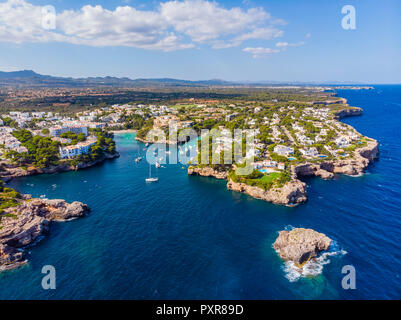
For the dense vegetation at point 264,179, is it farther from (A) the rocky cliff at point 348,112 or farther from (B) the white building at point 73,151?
(A) the rocky cliff at point 348,112

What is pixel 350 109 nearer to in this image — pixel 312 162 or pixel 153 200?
→ pixel 312 162

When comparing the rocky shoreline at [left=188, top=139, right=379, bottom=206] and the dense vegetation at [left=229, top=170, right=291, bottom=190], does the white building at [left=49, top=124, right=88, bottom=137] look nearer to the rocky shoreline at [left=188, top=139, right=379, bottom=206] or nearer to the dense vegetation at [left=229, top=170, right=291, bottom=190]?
the rocky shoreline at [left=188, top=139, right=379, bottom=206]

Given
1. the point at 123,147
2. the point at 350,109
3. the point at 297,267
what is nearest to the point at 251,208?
the point at 297,267

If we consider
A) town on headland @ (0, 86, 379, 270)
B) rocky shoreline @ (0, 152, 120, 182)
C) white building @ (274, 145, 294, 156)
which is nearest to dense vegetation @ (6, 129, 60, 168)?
town on headland @ (0, 86, 379, 270)

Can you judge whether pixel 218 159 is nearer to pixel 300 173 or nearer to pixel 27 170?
pixel 300 173

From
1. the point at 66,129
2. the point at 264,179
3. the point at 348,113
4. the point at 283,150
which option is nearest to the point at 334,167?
the point at 283,150

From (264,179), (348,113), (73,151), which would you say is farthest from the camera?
(348,113)
